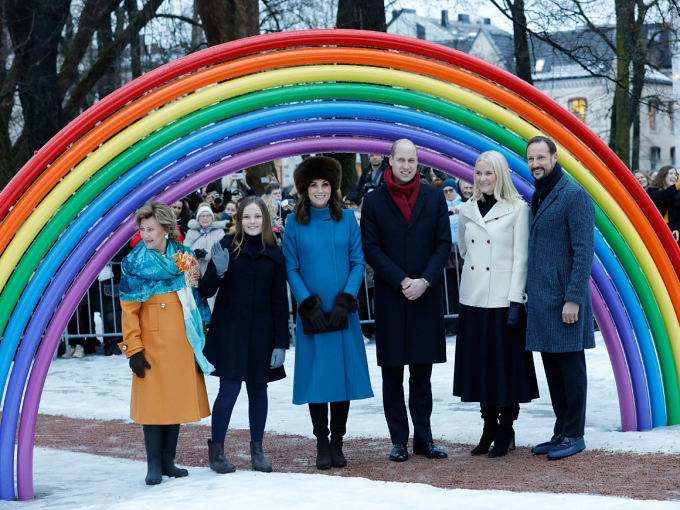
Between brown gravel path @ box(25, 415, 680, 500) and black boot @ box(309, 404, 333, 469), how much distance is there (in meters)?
0.07

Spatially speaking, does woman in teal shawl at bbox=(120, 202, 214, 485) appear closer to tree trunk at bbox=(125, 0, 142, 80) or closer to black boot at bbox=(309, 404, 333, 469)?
black boot at bbox=(309, 404, 333, 469)

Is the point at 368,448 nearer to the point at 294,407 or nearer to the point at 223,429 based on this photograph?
the point at 223,429

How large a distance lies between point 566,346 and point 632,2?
29.7 ft

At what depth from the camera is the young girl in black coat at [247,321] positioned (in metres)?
4.97

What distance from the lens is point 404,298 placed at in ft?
17.0

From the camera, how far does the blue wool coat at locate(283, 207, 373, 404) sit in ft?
16.4

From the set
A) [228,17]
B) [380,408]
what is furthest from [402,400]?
[228,17]

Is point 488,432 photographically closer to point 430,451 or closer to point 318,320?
point 430,451

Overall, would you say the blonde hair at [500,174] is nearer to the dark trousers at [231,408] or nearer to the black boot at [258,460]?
the dark trousers at [231,408]

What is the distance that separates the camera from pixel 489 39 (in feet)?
145

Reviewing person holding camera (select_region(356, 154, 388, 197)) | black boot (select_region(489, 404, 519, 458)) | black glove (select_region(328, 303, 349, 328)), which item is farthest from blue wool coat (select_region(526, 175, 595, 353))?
person holding camera (select_region(356, 154, 388, 197))

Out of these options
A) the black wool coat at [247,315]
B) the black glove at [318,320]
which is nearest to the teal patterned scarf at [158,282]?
the black wool coat at [247,315]

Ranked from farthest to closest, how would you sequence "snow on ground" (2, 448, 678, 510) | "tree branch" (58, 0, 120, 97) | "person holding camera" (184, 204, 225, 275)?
1. "tree branch" (58, 0, 120, 97)
2. "person holding camera" (184, 204, 225, 275)
3. "snow on ground" (2, 448, 678, 510)

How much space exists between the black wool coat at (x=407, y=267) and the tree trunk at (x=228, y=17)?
6.65 metres
